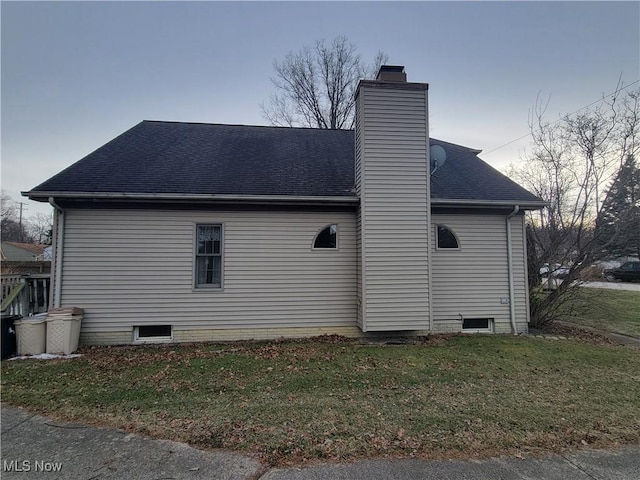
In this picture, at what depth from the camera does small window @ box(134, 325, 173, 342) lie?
287 inches

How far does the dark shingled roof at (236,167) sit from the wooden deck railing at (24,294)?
2.11m

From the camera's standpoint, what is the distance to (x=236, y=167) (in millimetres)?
8453

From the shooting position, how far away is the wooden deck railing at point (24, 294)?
691 cm

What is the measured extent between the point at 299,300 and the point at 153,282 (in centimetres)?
319

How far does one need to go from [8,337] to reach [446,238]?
30.6 ft

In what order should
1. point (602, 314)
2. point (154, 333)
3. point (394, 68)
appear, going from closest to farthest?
point (154, 333) → point (394, 68) → point (602, 314)

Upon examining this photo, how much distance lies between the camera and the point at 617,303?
1314 centimetres

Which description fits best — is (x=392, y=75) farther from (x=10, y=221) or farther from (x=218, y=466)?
(x=10, y=221)

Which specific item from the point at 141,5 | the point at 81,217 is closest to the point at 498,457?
the point at 81,217

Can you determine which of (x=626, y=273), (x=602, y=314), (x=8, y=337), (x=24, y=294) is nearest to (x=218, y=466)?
(x=8, y=337)

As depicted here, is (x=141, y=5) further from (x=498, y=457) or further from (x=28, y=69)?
(x=498, y=457)

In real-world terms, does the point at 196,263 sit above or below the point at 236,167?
below

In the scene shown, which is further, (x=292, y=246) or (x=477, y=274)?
(x=477, y=274)

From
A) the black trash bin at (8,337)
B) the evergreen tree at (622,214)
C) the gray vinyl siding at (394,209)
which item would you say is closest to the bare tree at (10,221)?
the black trash bin at (8,337)
